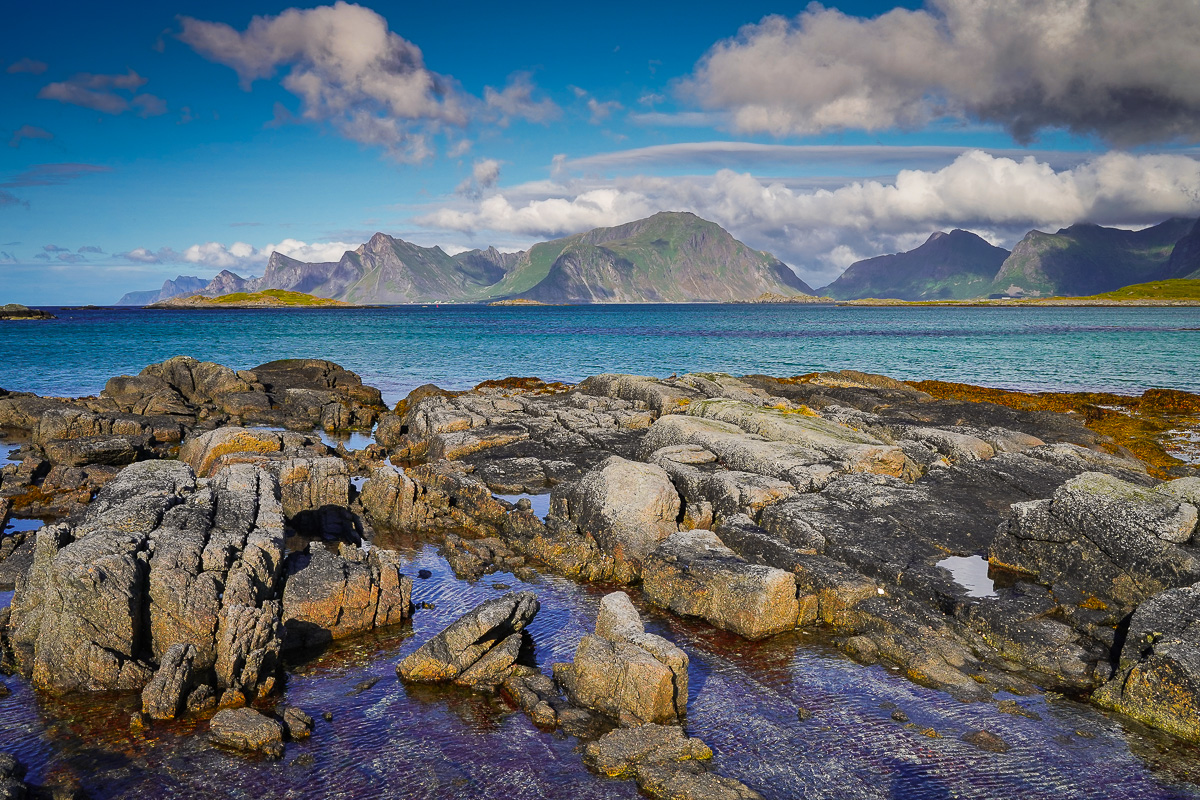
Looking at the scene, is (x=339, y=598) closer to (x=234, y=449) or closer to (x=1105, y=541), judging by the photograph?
(x=234, y=449)

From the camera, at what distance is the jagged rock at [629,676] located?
39.3 ft

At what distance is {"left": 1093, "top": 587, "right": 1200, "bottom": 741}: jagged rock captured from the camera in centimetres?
1169

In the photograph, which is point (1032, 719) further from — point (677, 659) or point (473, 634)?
point (473, 634)

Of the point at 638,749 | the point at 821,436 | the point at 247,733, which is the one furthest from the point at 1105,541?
the point at 247,733

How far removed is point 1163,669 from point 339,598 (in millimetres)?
15218

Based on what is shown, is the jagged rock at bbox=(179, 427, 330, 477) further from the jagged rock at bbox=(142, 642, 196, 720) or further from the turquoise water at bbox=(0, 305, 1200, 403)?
the turquoise water at bbox=(0, 305, 1200, 403)

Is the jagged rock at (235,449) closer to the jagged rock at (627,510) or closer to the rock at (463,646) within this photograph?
the jagged rock at (627,510)

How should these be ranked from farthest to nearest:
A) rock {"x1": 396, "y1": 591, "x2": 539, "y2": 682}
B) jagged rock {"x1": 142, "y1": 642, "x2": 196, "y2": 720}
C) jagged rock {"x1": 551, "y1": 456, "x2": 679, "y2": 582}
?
1. jagged rock {"x1": 551, "y1": 456, "x2": 679, "y2": 582}
2. rock {"x1": 396, "y1": 591, "x2": 539, "y2": 682}
3. jagged rock {"x1": 142, "y1": 642, "x2": 196, "y2": 720}

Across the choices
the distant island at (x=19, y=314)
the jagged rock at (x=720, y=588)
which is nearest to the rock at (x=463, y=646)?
the jagged rock at (x=720, y=588)

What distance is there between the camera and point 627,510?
63.8ft

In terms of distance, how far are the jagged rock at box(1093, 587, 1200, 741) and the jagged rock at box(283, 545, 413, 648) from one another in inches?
542

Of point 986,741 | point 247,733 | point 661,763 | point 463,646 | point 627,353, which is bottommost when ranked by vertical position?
point 986,741

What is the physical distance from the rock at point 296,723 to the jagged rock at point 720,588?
790 centimetres

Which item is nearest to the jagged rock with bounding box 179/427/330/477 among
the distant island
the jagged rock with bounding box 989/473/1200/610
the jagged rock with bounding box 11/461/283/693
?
the jagged rock with bounding box 11/461/283/693
